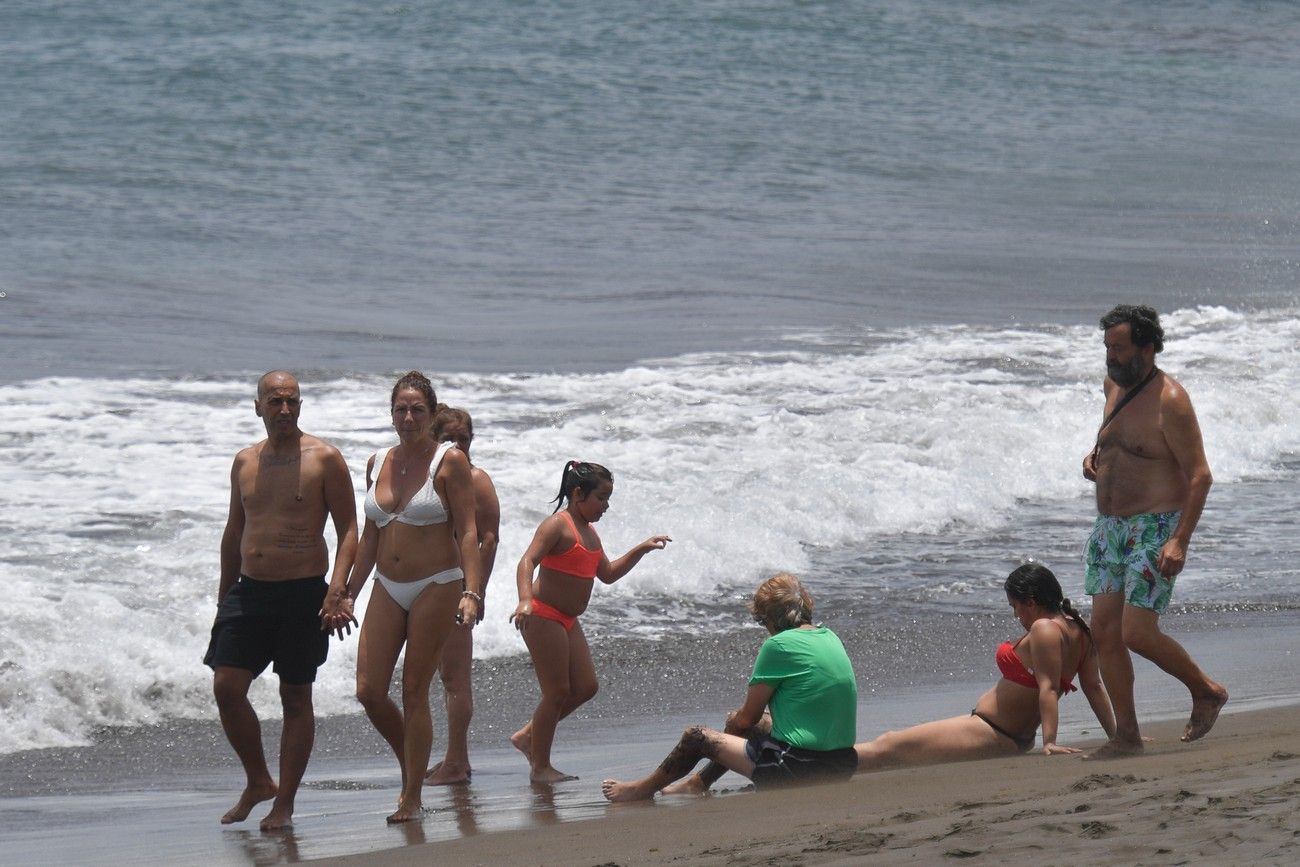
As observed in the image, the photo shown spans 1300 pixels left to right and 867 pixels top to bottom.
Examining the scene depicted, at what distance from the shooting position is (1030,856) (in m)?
3.86

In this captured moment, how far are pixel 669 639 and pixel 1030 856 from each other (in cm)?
524

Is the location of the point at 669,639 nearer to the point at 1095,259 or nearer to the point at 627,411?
the point at 627,411

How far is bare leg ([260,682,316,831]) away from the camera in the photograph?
570 cm

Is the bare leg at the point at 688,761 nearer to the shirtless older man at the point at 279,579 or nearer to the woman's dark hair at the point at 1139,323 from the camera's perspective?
the shirtless older man at the point at 279,579

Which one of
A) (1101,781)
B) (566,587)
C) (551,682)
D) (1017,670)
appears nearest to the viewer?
(1101,781)

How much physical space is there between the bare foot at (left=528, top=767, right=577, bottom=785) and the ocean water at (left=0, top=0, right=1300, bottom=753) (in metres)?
1.84

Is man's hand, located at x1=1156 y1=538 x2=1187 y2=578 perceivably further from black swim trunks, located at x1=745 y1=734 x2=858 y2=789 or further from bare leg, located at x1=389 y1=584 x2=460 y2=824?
bare leg, located at x1=389 y1=584 x2=460 y2=824

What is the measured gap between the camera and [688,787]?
5812 millimetres

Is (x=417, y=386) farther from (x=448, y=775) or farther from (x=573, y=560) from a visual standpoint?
(x=448, y=775)

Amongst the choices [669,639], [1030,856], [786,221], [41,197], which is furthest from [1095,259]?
[1030,856]

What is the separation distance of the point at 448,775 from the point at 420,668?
85 cm

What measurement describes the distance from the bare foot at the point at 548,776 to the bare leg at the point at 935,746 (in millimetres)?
1123

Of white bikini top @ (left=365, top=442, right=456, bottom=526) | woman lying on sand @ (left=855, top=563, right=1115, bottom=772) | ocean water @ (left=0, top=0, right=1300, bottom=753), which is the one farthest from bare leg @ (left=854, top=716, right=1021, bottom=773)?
ocean water @ (left=0, top=0, right=1300, bottom=753)

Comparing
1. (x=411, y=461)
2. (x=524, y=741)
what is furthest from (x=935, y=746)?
(x=411, y=461)
